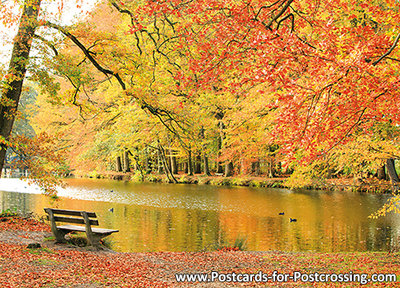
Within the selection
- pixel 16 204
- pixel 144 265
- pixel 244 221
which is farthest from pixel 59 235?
pixel 16 204

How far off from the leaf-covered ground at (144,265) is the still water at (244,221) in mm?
1962

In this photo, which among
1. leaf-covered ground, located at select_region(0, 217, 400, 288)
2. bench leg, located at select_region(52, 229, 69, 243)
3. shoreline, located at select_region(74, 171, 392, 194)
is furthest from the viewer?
shoreline, located at select_region(74, 171, 392, 194)

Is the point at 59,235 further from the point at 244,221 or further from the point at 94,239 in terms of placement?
the point at 244,221

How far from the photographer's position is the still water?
1052 cm

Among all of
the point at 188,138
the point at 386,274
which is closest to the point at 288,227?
the point at 188,138

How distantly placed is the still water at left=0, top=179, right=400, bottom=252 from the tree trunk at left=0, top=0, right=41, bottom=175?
425 centimetres

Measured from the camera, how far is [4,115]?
28.7 ft

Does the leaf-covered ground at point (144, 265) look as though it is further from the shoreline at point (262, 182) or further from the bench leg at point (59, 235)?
the shoreline at point (262, 182)

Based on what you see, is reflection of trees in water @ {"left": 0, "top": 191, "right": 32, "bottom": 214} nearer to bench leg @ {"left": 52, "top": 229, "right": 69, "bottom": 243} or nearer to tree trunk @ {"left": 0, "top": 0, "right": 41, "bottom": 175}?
tree trunk @ {"left": 0, "top": 0, "right": 41, "bottom": 175}

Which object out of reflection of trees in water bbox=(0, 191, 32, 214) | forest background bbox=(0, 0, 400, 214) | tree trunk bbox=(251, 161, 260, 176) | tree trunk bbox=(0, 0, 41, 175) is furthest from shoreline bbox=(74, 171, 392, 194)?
tree trunk bbox=(0, 0, 41, 175)

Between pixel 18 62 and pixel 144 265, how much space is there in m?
5.65

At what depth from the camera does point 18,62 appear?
849cm

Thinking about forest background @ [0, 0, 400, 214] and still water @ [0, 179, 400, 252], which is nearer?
forest background @ [0, 0, 400, 214]

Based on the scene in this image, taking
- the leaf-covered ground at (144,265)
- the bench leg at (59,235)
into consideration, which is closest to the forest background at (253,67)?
the bench leg at (59,235)
